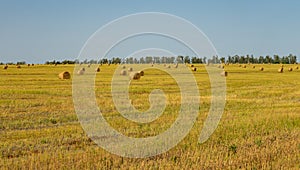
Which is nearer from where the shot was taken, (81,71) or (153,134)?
(153,134)

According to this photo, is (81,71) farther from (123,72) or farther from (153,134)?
(153,134)

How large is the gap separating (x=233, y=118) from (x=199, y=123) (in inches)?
66.2


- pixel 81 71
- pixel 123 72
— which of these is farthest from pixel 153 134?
pixel 81 71

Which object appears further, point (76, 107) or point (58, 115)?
point (76, 107)

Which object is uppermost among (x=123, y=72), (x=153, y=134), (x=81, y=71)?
(x=81, y=71)

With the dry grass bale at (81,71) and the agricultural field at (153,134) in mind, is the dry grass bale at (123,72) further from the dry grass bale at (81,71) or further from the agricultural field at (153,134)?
the agricultural field at (153,134)

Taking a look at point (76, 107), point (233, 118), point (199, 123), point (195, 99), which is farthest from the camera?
point (195, 99)

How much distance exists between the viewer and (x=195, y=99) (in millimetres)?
20938

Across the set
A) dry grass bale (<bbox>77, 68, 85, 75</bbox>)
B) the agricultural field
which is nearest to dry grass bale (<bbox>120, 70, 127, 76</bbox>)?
dry grass bale (<bbox>77, 68, 85, 75</bbox>)

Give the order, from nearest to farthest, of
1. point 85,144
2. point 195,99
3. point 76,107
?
point 85,144 → point 76,107 → point 195,99

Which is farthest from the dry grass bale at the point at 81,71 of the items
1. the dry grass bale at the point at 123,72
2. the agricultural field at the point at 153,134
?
the agricultural field at the point at 153,134

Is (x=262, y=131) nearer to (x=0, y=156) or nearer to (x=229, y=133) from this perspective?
(x=229, y=133)

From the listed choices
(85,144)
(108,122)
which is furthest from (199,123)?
(85,144)

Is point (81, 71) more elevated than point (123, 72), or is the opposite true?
point (81, 71)
